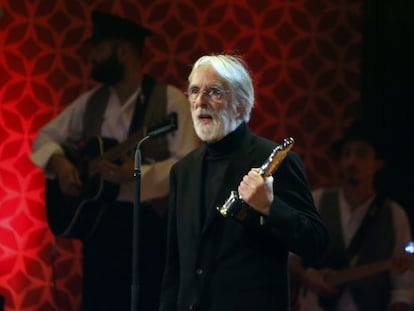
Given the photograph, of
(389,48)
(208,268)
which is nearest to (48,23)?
(389,48)

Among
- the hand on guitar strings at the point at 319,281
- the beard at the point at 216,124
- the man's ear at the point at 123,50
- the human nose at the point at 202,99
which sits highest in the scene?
the man's ear at the point at 123,50

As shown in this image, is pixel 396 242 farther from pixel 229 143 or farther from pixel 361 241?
pixel 229 143

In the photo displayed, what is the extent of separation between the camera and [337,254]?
374 cm

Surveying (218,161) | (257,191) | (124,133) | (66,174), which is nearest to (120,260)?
(66,174)

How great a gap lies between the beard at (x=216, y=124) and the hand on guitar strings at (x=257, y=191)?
0.25 metres

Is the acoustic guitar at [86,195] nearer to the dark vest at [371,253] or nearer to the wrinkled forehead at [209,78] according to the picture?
the dark vest at [371,253]

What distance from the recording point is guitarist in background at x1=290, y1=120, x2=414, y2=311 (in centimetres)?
369

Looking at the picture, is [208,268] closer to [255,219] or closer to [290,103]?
[255,219]

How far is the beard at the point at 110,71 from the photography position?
153 inches

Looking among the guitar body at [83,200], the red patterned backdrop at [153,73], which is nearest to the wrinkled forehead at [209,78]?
the guitar body at [83,200]

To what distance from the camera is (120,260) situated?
150 inches

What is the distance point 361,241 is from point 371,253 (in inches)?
2.5

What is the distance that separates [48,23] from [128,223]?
37.4 inches

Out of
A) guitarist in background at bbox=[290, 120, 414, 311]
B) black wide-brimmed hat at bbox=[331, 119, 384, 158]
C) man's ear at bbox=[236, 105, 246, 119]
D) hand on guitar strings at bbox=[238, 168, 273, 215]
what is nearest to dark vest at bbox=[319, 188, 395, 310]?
guitarist in background at bbox=[290, 120, 414, 311]
